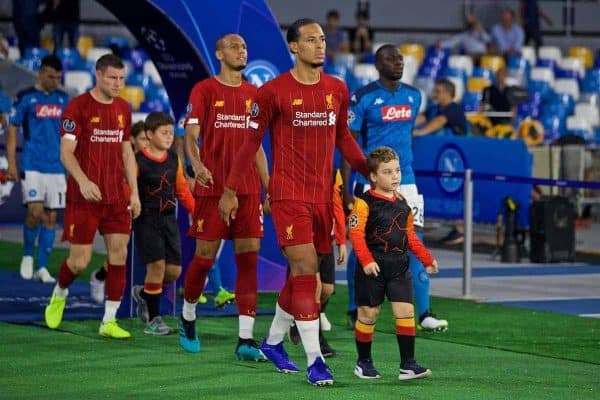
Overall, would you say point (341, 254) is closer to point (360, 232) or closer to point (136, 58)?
point (360, 232)

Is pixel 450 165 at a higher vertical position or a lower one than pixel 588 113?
lower

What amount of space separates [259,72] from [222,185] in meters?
3.97

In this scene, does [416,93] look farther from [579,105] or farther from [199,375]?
[579,105]

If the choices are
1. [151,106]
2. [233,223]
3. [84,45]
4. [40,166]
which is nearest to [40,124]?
[40,166]

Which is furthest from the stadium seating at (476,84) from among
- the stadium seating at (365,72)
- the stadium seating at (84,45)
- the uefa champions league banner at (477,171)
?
the uefa champions league banner at (477,171)

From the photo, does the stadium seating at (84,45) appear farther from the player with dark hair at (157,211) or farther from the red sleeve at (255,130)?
the red sleeve at (255,130)

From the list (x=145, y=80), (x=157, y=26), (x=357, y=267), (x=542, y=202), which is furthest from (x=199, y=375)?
(x=145, y=80)

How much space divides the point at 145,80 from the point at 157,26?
481 inches

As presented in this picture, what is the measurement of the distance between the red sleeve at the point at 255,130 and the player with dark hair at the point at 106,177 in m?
2.06

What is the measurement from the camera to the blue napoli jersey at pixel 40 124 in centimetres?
1612

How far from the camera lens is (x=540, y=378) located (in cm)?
1025

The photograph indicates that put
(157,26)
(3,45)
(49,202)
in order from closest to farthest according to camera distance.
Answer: (157,26) → (49,202) → (3,45)

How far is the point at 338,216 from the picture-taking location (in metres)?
11.0

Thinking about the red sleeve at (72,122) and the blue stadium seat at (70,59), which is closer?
the red sleeve at (72,122)
